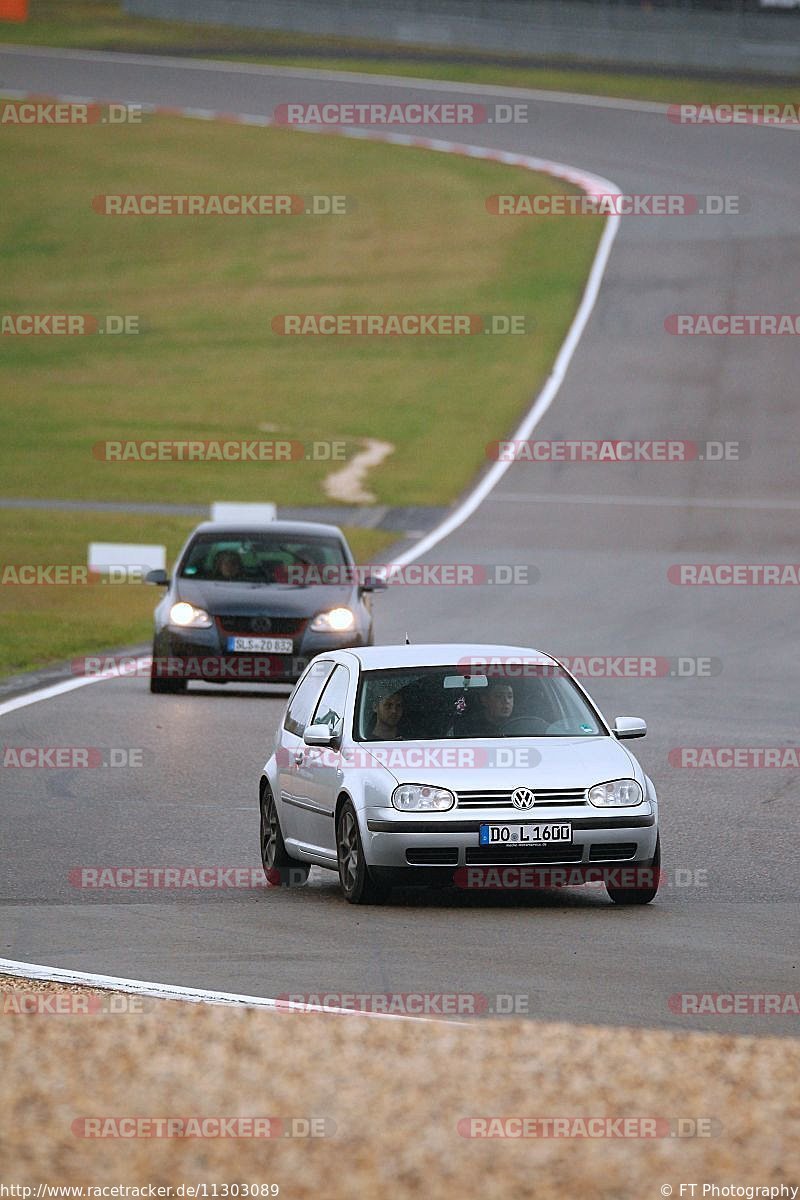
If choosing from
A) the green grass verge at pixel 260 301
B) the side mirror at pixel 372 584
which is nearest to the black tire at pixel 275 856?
the side mirror at pixel 372 584

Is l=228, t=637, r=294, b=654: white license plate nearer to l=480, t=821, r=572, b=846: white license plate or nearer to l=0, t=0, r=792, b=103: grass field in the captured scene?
l=480, t=821, r=572, b=846: white license plate

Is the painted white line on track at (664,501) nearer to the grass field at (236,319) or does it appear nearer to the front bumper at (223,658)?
the grass field at (236,319)

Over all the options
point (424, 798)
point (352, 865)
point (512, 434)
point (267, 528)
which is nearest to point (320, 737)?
point (352, 865)

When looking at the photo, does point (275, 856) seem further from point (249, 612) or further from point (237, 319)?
point (237, 319)

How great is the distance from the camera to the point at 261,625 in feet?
76.3

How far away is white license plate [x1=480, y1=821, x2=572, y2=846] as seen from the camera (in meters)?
12.1

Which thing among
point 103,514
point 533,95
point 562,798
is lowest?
point 103,514

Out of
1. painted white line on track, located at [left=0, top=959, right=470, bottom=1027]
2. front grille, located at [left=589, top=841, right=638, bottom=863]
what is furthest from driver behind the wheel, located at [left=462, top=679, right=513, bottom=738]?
painted white line on track, located at [left=0, top=959, right=470, bottom=1027]

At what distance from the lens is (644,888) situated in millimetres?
12375

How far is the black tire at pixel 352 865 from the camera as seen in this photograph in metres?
12.2

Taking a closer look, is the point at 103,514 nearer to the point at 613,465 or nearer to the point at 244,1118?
the point at 613,465

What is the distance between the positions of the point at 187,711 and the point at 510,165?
49322 millimetres

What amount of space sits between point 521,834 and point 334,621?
11.5m

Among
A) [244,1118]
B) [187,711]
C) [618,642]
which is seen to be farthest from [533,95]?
[244,1118]
